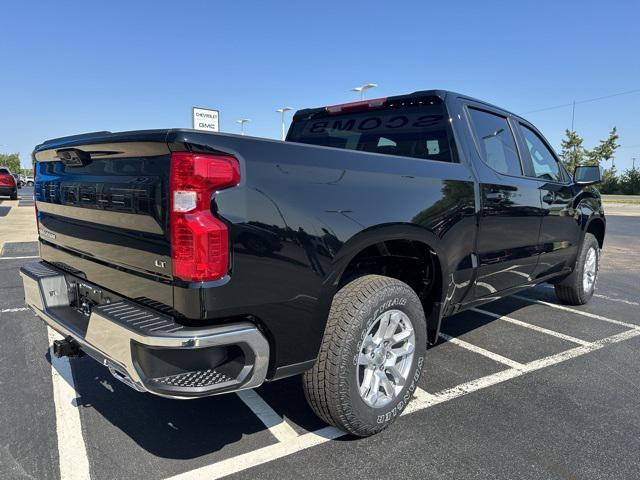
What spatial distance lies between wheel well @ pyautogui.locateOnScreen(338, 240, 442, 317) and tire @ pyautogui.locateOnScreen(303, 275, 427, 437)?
0.16 meters

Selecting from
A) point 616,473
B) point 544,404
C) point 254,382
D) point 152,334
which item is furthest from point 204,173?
point 544,404

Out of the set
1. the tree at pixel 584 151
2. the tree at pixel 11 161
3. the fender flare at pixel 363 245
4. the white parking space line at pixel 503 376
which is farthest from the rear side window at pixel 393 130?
the tree at pixel 11 161

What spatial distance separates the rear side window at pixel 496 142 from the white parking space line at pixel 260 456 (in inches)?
86.2

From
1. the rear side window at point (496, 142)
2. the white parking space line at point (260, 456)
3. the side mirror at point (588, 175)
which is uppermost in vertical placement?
the rear side window at point (496, 142)

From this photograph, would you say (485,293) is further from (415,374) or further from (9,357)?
(9,357)

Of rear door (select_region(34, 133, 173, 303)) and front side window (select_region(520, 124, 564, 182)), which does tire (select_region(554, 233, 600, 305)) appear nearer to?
front side window (select_region(520, 124, 564, 182))

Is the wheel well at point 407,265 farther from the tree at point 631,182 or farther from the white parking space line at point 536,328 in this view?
the tree at point 631,182

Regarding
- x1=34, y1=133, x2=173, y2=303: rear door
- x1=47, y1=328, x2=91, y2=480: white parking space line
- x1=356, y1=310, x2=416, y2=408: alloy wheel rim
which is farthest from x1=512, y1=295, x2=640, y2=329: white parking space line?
x1=47, y1=328, x2=91, y2=480: white parking space line

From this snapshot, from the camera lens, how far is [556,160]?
15.4 ft

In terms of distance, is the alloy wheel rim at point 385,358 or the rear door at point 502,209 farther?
the rear door at point 502,209

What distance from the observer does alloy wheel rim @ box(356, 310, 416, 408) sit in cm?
255

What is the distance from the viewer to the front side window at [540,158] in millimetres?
4234

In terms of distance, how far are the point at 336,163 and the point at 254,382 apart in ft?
3.52

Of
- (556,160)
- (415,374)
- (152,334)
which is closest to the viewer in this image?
(152,334)
